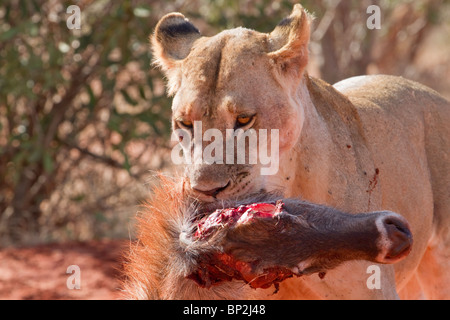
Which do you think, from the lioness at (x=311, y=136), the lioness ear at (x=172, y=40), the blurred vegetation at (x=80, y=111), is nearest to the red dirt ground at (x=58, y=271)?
the blurred vegetation at (x=80, y=111)

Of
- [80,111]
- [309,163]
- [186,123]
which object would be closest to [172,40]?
[186,123]

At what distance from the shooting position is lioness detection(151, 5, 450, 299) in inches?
150

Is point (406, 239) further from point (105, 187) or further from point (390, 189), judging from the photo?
point (105, 187)

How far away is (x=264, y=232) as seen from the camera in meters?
2.93

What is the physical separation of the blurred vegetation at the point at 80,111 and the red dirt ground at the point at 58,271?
822 mm

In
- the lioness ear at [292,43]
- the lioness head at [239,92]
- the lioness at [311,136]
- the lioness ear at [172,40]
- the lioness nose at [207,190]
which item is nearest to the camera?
the lioness nose at [207,190]

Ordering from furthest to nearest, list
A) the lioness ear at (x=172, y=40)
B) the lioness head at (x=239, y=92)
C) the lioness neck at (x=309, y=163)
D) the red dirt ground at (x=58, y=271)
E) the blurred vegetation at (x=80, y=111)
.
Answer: the blurred vegetation at (x=80, y=111), the red dirt ground at (x=58, y=271), the lioness ear at (x=172, y=40), the lioness neck at (x=309, y=163), the lioness head at (x=239, y=92)

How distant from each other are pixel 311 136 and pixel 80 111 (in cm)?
520

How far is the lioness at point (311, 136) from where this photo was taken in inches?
150

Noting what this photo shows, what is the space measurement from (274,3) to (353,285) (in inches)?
232

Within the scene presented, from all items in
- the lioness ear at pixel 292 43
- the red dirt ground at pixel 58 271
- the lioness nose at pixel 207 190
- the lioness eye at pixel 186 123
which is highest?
the lioness ear at pixel 292 43

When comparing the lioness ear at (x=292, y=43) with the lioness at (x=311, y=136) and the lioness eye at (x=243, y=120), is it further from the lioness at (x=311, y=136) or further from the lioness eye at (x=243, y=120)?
the lioness eye at (x=243, y=120)

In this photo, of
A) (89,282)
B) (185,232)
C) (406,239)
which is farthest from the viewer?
(89,282)

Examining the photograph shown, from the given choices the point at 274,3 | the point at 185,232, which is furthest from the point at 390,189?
the point at 274,3
